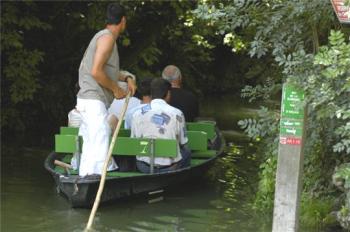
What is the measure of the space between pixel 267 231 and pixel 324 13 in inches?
94.7

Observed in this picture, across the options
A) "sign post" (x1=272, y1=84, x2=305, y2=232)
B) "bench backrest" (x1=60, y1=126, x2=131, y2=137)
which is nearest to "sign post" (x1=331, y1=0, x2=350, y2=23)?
"sign post" (x1=272, y1=84, x2=305, y2=232)

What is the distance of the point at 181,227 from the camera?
7.61m

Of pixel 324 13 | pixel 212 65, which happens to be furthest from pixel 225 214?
pixel 212 65

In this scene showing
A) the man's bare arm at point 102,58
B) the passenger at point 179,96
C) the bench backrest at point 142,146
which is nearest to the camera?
the man's bare arm at point 102,58

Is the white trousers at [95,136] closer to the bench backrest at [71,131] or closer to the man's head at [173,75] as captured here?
the bench backrest at [71,131]

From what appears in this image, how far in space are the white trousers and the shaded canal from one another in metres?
0.56

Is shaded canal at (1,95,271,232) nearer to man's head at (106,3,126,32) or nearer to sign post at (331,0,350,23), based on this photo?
man's head at (106,3,126,32)

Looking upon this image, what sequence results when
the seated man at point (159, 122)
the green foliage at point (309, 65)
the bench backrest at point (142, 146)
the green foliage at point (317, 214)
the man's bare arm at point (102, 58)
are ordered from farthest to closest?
the seated man at point (159, 122), the bench backrest at point (142, 146), the man's bare arm at point (102, 58), the green foliage at point (317, 214), the green foliage at point (309, 65)

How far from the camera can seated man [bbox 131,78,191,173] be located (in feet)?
27.7

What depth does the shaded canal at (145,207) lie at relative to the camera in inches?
300

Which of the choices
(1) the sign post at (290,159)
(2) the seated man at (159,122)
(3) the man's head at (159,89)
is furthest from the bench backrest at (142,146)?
(1) the sign post at (290,159)

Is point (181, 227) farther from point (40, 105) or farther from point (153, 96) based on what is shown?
point (40, 105)

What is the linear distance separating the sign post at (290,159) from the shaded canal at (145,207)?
4.86 feet

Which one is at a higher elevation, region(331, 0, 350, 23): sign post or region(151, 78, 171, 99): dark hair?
region(331, 0, 350, 23): sign post
